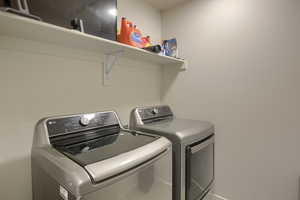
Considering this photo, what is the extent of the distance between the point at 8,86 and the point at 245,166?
6.51 feet

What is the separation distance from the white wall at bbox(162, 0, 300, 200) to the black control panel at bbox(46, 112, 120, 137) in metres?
1.01

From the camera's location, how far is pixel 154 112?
1697 mm

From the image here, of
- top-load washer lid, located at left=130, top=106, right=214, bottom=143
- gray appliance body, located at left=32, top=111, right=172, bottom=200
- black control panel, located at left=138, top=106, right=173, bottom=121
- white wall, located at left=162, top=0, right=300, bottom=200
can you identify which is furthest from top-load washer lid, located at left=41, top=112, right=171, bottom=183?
white wall, located at left=162, top=0, right=300, bottom=200

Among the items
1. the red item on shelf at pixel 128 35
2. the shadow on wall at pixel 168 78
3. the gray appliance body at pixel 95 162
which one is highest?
the red item on shelf at pixel 128 35

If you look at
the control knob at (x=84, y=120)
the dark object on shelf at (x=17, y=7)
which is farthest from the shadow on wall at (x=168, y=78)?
the dark object on shelf at (x=17, y=7)

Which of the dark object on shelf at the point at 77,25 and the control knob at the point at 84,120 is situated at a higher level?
the dark object on shelf at the point at 77,25

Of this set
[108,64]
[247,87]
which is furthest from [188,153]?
[108,64]

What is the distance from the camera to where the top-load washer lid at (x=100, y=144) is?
70cm

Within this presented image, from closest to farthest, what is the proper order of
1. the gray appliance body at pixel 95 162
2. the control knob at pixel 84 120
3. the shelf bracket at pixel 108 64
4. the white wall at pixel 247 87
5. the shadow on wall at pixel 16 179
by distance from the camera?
the gray appliance body at pixel 95 162, the shadow on wall at pixel 16 179, the control knob at pixel 84 120, the white wall at pixel 247 87, the shelf bracket at pixel 108 64

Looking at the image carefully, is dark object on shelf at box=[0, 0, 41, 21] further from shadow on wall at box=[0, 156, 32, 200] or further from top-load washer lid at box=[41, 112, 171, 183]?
shadow on wall at box=[0, 156, 32, 200]

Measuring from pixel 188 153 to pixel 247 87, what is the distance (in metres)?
0.90

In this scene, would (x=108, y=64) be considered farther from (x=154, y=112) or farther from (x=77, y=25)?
(x=154, y=112)

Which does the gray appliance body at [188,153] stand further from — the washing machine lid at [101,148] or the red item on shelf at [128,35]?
the red item on shelf at [128,35]

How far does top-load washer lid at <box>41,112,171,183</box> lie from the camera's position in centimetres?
70
